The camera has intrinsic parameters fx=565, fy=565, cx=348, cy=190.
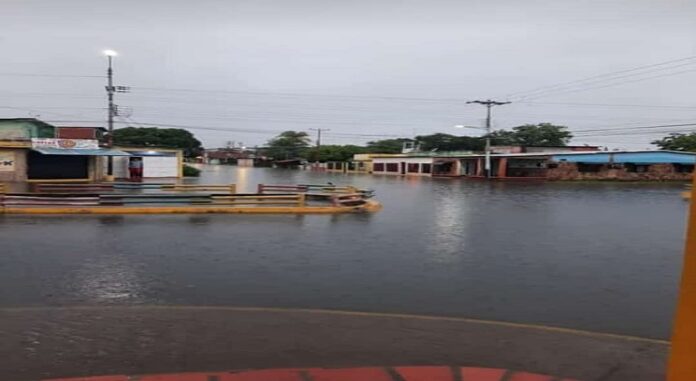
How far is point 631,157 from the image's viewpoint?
174 feet

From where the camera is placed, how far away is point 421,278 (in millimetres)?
8695

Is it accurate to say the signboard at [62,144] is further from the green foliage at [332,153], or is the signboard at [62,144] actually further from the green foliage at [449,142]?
the green foliage at [449,142]

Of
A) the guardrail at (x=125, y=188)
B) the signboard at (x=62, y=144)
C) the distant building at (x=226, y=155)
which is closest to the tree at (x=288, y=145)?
the distant building at (x=226, y=155)

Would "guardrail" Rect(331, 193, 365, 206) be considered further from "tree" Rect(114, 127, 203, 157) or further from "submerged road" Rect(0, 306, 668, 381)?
"tree" Rect(114, 127, 203, 157)

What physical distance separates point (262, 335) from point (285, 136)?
128047 millimetres

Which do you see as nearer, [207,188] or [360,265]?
[360,265]

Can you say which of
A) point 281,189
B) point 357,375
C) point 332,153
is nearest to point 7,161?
point 281,189

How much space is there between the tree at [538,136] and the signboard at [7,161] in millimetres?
71140

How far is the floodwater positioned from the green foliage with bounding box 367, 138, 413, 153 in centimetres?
10886

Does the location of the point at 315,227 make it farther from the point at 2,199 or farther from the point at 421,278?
the point at 2,199

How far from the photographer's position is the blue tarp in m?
52.1

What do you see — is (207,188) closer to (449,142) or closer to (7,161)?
(7,161)

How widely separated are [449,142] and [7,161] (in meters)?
90.5

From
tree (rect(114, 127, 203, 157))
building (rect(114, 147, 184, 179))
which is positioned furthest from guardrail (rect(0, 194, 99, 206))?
tree (rect(114, 127, 203, 157))
